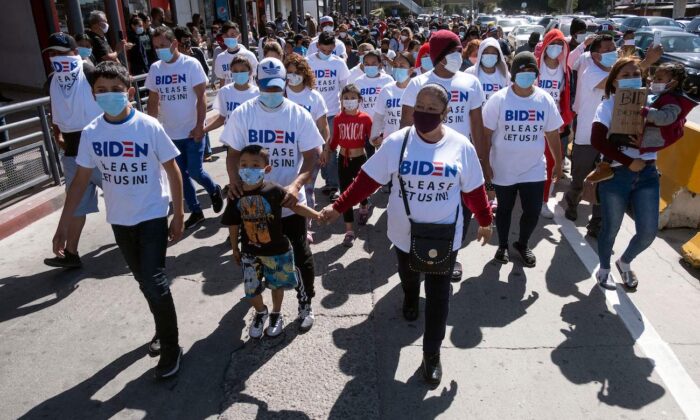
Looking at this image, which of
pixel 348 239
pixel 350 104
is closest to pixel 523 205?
pixel 348 239

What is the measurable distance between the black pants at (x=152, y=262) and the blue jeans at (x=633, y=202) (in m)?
3.53

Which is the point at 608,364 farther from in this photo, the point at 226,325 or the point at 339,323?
the point at 226,325

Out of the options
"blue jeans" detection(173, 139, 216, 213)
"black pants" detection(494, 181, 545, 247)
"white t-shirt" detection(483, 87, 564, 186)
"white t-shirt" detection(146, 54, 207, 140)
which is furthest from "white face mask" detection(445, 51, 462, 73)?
"blue jeans" detection(173, 139, 216, 213)

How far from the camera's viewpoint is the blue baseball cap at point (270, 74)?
3734 millimetres

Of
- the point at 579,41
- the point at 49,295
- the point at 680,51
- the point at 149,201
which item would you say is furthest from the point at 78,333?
the point at 680,51

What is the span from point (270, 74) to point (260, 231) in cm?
110

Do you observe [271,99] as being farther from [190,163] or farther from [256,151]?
[190,163]

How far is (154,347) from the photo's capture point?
383 cm

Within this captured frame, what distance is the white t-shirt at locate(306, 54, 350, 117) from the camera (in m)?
7.25

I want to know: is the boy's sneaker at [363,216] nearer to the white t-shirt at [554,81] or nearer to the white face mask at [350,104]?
the white face mask at [350,104]

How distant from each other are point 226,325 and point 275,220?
1.12 metres

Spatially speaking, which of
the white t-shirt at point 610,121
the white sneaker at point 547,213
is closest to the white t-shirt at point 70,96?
the white t-shirt at point 610,121

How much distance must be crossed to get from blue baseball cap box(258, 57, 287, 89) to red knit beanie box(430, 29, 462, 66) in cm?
143

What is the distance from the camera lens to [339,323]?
4.19m
